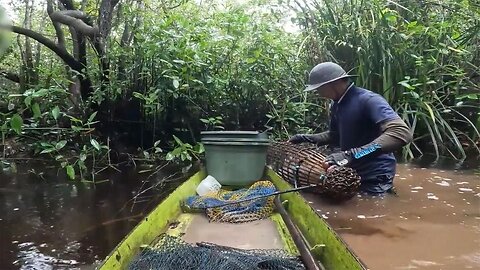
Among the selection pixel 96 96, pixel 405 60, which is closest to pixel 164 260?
pixel 96 96

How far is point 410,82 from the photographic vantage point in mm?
7496

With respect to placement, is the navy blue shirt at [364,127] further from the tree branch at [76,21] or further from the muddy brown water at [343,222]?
the tree branch at [76,21]

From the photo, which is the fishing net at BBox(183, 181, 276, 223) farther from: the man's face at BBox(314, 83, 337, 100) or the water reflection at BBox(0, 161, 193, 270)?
the man's face at BBox(314, 83, 337, 100)

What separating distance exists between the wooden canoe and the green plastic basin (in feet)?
1.90

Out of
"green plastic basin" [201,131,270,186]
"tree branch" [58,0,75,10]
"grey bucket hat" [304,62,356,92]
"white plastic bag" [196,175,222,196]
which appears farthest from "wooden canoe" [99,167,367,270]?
"tree branch" [58,0,75,10]

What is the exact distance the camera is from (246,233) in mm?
3328

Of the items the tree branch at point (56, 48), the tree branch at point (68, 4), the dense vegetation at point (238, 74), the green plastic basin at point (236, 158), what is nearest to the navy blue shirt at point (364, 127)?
the green plastic basin at point (236, 158)

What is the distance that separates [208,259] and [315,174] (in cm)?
183

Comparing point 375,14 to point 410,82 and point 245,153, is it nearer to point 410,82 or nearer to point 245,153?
point 410,82

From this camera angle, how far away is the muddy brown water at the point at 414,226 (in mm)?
3141

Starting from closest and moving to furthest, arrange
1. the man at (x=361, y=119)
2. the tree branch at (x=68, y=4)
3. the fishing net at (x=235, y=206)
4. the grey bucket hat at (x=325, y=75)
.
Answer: the fishing net at (x=235, y=206) < the man at (x=361, y=119) < the grey bucket hat at (x=325, y=75) < the tree branch at (x=68, y=4)

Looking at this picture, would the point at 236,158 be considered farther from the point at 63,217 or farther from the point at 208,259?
the point at 208,259

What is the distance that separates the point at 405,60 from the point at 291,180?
391cm

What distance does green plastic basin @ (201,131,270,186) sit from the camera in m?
4.50
